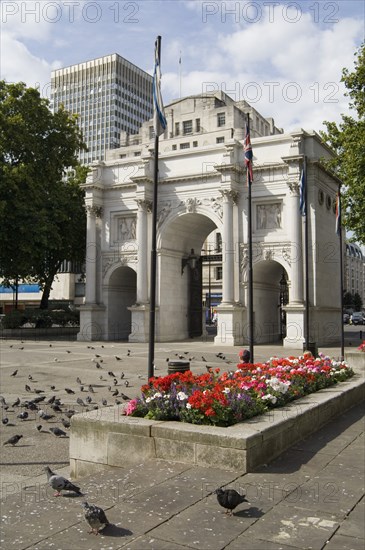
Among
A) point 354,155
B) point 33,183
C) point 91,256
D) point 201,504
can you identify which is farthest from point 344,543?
point 91,256

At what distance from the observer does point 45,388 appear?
15711mm

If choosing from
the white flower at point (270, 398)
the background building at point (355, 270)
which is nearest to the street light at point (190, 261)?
the white flower at point (270, 398)

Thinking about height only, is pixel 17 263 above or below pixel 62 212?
below

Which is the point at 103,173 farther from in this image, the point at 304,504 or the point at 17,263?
the point at 304,504

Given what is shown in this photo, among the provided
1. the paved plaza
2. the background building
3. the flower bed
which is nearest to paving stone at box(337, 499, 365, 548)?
the paved plaza

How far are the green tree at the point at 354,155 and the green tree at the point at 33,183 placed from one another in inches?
800

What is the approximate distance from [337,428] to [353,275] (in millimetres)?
127391

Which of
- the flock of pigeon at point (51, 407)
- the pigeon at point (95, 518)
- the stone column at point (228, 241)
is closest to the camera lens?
the pigeon at point (95, 518)

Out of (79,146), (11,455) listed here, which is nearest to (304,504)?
(11,455)

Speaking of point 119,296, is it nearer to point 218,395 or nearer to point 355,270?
point 218,395

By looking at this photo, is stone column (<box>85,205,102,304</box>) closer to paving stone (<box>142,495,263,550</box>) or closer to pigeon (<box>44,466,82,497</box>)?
pigeon (<box>44,466,82,497</box>)

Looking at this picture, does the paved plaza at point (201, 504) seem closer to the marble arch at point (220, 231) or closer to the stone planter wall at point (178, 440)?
the stone planter wall at point (178, 440)

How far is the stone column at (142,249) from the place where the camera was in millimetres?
38312

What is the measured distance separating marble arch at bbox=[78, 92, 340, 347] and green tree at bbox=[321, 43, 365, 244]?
272 cm
